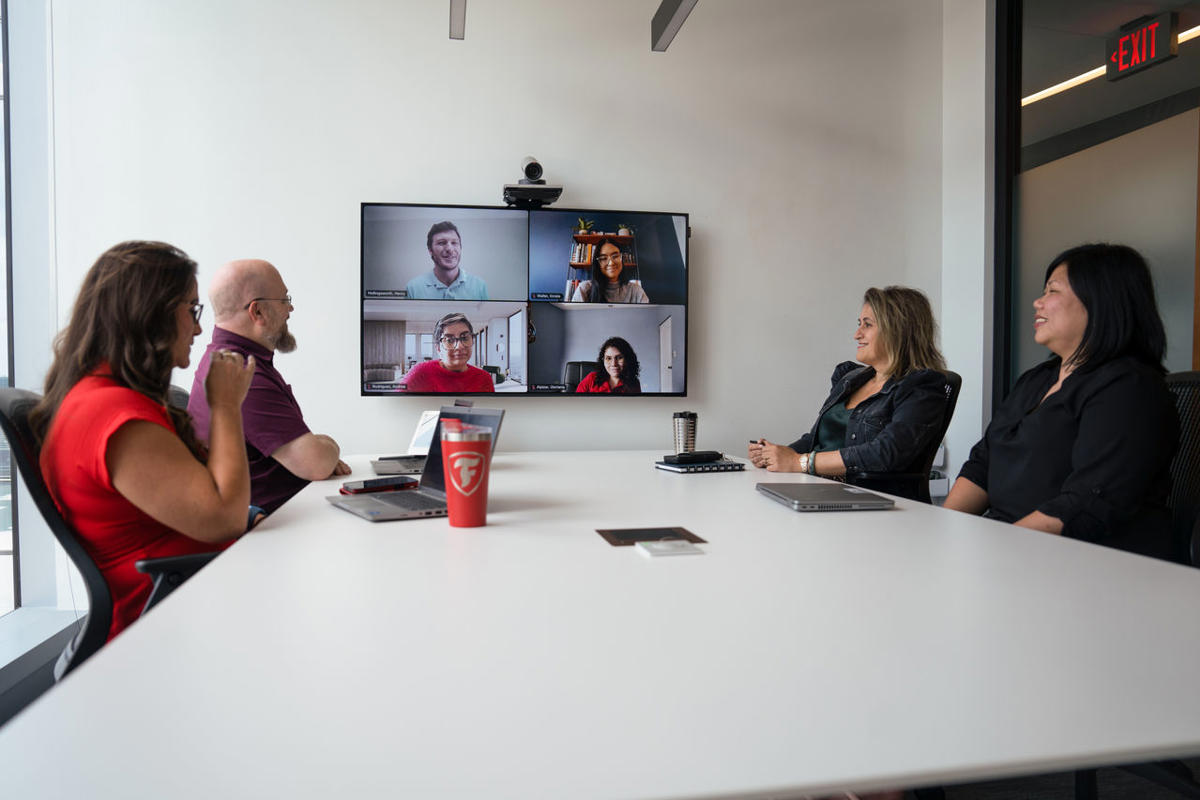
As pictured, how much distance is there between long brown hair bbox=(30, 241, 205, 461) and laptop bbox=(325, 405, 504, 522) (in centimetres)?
42

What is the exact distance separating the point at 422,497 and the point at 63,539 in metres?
0.63

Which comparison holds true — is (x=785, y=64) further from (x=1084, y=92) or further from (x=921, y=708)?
(x=921, y=708)

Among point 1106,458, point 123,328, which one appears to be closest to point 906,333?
point 1106,458

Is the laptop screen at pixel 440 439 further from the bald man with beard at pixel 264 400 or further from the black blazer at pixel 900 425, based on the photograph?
the black blazer at pixel 900 425

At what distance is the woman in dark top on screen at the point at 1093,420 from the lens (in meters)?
1.66

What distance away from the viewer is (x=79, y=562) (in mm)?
1343

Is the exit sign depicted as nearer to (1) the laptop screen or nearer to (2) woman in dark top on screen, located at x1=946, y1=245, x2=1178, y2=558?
(2) woman in dark top on screen, located at x1=946, y1=245, x2=1178, y2=558

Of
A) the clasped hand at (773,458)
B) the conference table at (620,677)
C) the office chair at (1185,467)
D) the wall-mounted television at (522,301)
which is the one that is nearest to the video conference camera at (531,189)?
the wall-mounted television at (522,301)

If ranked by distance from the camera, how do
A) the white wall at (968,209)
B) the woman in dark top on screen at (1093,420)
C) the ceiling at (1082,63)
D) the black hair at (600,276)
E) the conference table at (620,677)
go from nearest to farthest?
the conference table at (620,677), the woman in dark top on screen at (1093,420), the ceiling at (1082,63), the black hair at (600,276), the white wall at (968,209)

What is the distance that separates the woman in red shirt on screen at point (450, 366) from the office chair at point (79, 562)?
224 centimetres

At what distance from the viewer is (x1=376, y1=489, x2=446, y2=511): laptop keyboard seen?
1473 mm

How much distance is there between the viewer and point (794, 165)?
4.03 meters

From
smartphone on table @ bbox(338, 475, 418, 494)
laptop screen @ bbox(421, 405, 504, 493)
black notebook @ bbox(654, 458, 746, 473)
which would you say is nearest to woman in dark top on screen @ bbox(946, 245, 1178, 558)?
black notebook @ bbox(654, 458, 746, 473)

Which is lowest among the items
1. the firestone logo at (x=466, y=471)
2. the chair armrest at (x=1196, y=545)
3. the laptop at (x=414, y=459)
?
the chair armrest at (x=1196, y=545)
